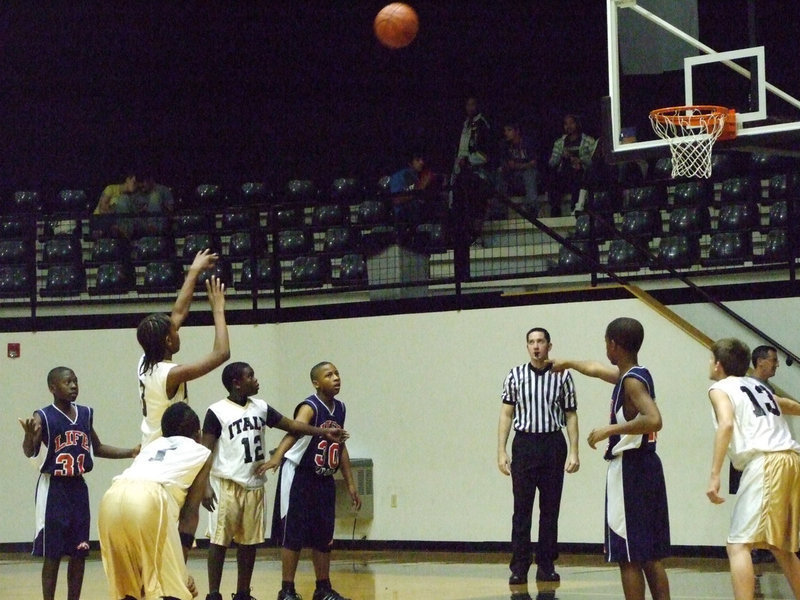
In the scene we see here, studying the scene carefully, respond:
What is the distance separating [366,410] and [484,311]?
1.70 m

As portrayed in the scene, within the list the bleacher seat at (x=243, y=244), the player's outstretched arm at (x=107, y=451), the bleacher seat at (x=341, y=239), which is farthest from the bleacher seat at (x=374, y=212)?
the player's outstretched arm at (x=107, y=451)

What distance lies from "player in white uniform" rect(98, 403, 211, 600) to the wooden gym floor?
12.0 feet

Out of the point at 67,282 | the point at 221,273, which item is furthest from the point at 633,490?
the point at 67,282

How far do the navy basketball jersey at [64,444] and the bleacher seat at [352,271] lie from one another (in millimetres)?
5512

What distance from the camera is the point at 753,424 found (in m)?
7.50

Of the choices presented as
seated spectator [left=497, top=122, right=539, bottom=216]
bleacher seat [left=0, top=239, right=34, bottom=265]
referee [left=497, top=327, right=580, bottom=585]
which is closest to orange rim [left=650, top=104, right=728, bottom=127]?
referee [left=497, top=327, right=580, bottom=585]

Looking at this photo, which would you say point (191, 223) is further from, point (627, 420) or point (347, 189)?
point (627, 420)

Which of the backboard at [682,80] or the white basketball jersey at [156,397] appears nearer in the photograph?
the white basketball jersey at [156,397]

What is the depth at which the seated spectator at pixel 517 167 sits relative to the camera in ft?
53.0

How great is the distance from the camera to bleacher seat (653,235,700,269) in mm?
13234

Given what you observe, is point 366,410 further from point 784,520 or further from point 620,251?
point 784,520

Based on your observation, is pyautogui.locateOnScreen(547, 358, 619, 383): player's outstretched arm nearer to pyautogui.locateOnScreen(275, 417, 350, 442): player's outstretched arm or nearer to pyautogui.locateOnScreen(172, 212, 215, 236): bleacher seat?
pyautogui.locateOnScreen(275, 417, 350, 442): player's outstretched arm

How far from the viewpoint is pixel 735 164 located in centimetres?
1455

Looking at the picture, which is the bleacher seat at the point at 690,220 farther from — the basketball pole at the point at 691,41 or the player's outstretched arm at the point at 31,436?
the player's outstretched arm at the point at 31,436
